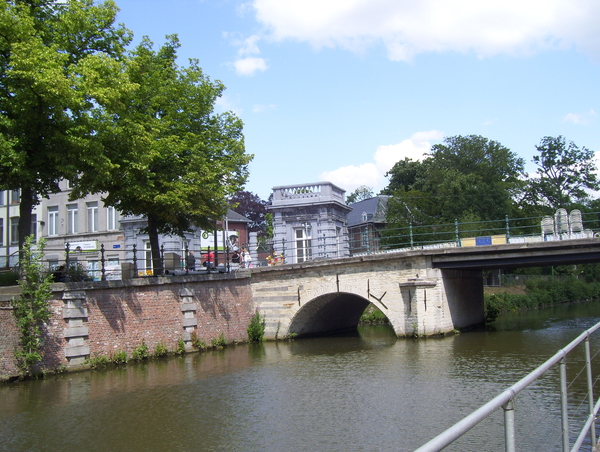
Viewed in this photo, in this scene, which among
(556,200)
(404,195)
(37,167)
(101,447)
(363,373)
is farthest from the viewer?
(556,200)

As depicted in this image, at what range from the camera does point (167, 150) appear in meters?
19.7

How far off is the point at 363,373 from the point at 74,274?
9.30 meters

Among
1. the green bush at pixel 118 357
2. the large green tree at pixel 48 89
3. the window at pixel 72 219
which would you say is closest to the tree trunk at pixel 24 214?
the large green tree at pixel 48 89

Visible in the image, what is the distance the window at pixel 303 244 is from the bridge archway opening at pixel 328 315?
4281 mm

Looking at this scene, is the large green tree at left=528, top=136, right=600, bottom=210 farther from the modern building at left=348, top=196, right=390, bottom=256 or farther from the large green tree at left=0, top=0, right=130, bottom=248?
the large green tree at left=0, top=0, right=130, bottom=248

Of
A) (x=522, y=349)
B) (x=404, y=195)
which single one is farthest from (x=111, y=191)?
(x=404, y=195)

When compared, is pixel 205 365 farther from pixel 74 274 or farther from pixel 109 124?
pixel 109 124

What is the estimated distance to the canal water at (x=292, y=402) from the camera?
29.8 feet

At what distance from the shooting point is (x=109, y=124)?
55.8ft

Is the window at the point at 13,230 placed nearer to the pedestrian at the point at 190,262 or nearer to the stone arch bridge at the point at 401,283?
the pedestrian at the point at 190,262

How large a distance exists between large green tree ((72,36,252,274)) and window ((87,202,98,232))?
48.4 ft

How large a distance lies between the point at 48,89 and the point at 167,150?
561 centimetres

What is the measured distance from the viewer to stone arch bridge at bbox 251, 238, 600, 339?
20.2 m

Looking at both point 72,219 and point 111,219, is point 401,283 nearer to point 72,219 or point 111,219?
point 111,219
